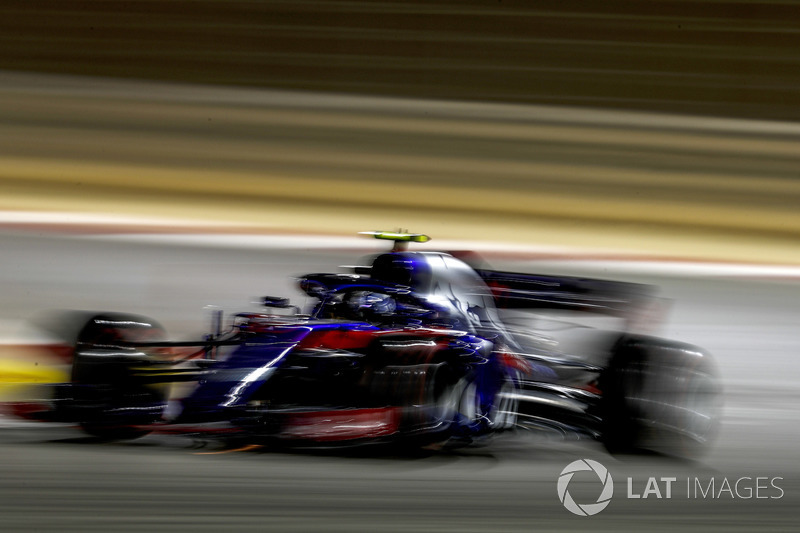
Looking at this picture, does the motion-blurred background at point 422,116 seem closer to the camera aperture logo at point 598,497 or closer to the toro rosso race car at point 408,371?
the toro rosso race car at point 408,371

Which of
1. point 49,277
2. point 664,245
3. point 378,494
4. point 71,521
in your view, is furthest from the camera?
point 664,245

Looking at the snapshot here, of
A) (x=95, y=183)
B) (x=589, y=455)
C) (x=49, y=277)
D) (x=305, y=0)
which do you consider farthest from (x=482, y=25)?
(x=589, y=455)

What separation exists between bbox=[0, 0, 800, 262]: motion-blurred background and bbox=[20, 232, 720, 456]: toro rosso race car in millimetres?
5253

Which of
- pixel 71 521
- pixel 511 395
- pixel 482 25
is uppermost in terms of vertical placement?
pixel 482 25

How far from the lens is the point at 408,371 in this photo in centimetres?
386

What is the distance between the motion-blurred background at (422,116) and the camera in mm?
10344

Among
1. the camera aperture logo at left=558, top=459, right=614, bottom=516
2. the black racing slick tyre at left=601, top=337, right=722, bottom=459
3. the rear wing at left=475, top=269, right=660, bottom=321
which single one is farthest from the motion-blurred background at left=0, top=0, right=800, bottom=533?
the camera aperture logo at left=558, top=459, right=614, bottom=516

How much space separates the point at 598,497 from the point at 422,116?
7866mm

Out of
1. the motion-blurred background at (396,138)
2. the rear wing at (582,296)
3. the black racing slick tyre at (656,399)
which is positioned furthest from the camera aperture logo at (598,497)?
the motion-blurred background at (396,138)

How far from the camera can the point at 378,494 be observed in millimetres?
3533

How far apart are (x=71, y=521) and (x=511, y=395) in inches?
75.7

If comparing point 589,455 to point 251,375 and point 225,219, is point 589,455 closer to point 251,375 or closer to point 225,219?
point 251,375

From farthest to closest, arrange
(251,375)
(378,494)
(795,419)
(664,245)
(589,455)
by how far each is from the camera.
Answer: (664,245) < (795,419) < (589,455) < (251,375) < (378,494)

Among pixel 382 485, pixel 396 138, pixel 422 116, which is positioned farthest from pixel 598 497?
pixel 422 116
